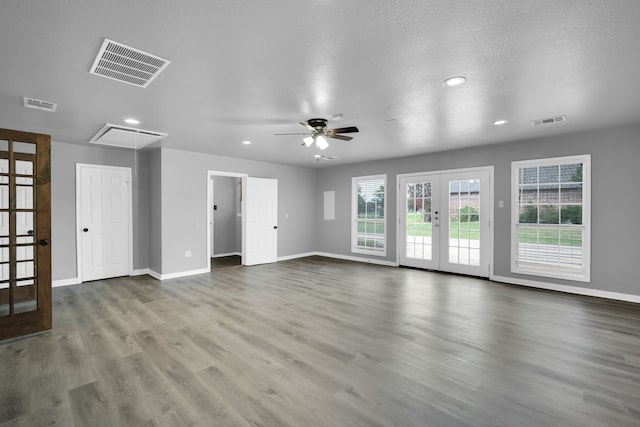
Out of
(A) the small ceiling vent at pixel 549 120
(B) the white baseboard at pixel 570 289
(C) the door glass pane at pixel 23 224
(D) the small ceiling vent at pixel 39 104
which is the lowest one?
(B) the white baseboard at pixel 570 289

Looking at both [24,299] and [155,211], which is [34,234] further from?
[155,211]

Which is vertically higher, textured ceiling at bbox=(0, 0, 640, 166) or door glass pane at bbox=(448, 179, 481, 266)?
textured ceiling at bbox=(0, 0, 640, 166)

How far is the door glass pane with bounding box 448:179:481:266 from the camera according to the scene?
19.2ft

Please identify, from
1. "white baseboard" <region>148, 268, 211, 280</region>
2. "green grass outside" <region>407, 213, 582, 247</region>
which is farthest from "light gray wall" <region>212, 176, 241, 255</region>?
"green grass outside" <region>407, 213, 582, 247</region>

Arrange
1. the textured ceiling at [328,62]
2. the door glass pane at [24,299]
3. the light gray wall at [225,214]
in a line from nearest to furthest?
the textured ceiling at [328,62], the door glass pane at [24,299], the light gray wall at [225,214]

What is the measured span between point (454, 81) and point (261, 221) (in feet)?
17.9

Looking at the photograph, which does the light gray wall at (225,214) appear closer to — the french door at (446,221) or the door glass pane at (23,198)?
the door glass pane at (23,198)

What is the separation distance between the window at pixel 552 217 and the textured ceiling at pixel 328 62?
0.94 meters

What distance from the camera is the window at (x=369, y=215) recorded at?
7.36 metres

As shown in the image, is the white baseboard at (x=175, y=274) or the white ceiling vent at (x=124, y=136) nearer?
the white ceiling vent at (x=124, y=136)

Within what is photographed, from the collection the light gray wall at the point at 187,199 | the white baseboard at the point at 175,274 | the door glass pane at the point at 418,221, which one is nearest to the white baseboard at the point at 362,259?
the door glass pane at the point at 418,221

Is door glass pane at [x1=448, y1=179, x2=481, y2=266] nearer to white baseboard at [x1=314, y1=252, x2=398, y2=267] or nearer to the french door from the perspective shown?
the french door

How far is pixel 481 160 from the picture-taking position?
227 inches

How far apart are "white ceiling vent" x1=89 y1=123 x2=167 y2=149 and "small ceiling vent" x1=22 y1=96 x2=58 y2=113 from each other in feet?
2.30
